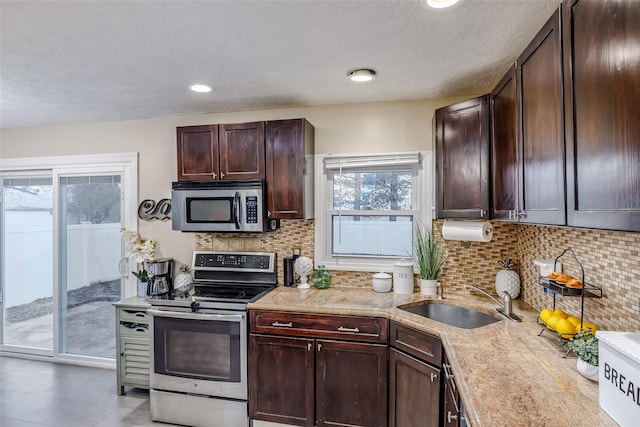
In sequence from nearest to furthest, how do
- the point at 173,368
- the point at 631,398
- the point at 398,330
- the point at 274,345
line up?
the point at 631,398 → the point at 398,330 → the point at 274,345 → the point at 173,368

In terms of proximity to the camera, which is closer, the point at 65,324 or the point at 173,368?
the point at 173,368

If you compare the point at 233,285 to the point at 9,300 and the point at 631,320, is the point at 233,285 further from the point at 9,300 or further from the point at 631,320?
the point at 9,300

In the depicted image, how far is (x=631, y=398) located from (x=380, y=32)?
1701mm

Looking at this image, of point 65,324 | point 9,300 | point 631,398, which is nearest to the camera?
point 631,398

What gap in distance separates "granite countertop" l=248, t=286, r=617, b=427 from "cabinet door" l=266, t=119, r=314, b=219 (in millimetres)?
760

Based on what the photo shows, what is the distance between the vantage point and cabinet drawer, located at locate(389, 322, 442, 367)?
6.08ft

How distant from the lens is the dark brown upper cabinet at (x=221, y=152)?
2.80 metres

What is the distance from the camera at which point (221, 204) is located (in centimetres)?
282

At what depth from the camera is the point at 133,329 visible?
2859mm

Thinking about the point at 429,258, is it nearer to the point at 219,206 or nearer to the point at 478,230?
the point at 478,230

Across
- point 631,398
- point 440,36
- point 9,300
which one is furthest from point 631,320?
point 9,300

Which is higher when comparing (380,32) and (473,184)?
(380,32)

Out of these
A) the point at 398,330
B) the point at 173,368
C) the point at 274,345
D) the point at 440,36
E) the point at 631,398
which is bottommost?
the point at 173,368

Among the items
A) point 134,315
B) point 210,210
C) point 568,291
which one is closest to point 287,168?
point 210,210
